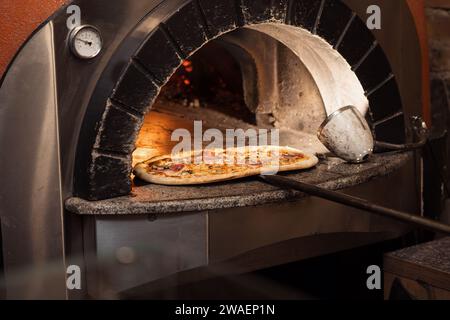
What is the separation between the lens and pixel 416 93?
4156 mm

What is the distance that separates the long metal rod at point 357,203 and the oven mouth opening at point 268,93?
845mm

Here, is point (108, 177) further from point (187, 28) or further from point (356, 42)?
point (356, 42)

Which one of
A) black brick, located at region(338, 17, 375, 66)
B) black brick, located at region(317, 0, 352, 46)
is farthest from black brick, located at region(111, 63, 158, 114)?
black brick, located at region(338, 17, 375, 66)

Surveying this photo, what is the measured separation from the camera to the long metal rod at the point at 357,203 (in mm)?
2629

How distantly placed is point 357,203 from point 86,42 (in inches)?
50.6

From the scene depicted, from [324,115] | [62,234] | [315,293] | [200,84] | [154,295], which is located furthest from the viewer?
[200,84]

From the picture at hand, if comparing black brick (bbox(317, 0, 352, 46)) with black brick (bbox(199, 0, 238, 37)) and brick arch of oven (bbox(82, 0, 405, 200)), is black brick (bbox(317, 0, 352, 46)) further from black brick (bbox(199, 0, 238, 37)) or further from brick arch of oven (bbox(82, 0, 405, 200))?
black brick (bbox(199, 0, 238, 37))

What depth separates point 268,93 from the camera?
4.46m

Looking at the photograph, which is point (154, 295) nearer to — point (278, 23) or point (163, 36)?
point (163, 36)

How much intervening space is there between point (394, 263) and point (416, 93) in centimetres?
144

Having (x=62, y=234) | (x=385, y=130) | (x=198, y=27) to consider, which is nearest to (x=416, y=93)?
(x=385, y=130)

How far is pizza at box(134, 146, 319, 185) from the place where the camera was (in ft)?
10.5

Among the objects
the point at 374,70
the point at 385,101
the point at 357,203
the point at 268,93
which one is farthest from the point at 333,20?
the point at 357,203

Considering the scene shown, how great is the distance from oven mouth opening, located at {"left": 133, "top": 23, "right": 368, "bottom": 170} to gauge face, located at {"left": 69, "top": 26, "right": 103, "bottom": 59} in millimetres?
916
